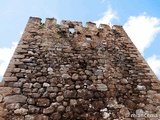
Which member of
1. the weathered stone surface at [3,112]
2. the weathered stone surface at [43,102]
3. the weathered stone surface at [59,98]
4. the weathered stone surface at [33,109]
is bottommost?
the weathered stone surface at [3,112]

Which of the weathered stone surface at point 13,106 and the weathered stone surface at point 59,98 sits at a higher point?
the weathered stone surface at point 59,98

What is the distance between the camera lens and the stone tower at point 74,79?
358 cm

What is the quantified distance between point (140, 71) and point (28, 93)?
3.16 m

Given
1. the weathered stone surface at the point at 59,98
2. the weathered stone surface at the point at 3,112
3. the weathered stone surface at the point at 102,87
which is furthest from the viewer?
the weathered stone surface at the point at 102,87

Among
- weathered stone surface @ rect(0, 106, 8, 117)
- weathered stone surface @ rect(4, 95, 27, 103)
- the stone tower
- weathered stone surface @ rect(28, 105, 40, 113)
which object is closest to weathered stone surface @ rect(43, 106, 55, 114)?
the stone tower

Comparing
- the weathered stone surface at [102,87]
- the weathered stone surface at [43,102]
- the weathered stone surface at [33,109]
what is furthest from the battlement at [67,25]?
the weathered stone surface at [33,109]

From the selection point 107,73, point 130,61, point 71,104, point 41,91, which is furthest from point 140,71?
point 41,91

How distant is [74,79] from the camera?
4.18m

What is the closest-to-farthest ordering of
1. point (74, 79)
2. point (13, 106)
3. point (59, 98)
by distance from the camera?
point (13, 106), point (59, 98), point (74, 79)

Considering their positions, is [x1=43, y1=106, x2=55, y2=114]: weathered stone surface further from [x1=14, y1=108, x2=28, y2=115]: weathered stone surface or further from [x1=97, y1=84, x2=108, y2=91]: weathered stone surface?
[x1=97, y1=84, x2=108, y2=91]: weathered stone surface

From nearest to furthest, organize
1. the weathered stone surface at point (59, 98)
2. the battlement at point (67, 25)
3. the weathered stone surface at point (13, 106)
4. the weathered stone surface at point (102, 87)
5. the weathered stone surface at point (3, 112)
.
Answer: the weathered stone surface at point (3, 112) → the weathered stone surface at point (13, 106) → the weathered stone surface at point (59, 98) → the weathered stone surface at point (102, 87) → the battlement at point (67, 25)

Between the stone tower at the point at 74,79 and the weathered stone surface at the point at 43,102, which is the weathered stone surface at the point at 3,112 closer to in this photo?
the stone tower at the point at 74,79

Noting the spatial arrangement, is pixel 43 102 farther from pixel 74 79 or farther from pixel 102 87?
pixel 102 87

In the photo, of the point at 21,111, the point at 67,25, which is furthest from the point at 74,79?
the point at 67,25
